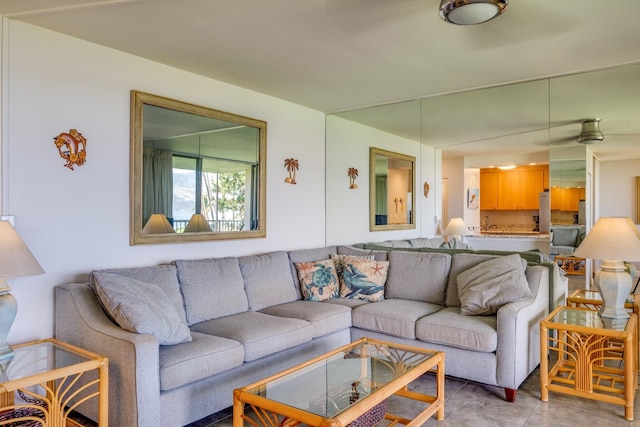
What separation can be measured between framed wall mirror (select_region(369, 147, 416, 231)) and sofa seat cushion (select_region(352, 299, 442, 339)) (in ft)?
4.12

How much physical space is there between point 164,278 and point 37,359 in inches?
32.9

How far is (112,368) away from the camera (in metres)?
2.27

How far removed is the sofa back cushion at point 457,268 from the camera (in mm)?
3654

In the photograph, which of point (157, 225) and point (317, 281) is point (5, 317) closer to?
point (157, 225)

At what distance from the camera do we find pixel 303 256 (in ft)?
13.6

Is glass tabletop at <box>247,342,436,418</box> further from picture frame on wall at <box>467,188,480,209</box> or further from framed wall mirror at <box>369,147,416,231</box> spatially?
framed wall mirror at <box>369,147,416,231</box>

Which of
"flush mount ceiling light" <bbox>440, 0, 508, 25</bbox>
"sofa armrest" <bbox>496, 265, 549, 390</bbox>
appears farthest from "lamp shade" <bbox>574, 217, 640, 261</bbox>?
"flush mount ceiling light" <bbox>440, 0, 508, 25</bbox>

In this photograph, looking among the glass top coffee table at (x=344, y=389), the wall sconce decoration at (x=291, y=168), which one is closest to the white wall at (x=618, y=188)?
the glass top coffee table at (x=344, y=389)

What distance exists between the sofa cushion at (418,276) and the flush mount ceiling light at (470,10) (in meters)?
2.12

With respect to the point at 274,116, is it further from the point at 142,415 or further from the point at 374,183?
the point at 142,415

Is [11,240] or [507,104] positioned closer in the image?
[11,240]

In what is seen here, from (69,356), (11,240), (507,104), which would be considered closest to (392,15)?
(507,104)

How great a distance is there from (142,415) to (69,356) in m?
0.62

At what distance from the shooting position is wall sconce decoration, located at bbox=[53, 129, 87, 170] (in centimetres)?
281
